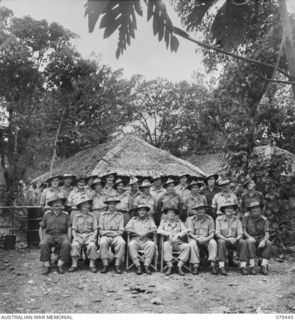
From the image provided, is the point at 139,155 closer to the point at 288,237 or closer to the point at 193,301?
the point at 288,237

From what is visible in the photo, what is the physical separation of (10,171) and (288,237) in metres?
10.9

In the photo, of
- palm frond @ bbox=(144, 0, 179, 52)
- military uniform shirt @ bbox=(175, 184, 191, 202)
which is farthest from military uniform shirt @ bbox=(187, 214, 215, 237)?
palm frond @ bbox=(144, 0, 179, 52)

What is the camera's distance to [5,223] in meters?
12.6

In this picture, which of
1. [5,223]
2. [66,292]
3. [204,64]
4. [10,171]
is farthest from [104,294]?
[10,171]

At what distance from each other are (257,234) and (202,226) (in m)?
1.03

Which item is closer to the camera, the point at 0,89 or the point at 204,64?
the point at 204,64

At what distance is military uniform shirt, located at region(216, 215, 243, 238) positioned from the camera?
24.2ft

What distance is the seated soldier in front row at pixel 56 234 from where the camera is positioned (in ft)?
22.6

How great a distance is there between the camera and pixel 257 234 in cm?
751

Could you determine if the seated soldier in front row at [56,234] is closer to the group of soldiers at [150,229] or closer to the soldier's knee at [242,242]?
the group of soldiers at [150,229]

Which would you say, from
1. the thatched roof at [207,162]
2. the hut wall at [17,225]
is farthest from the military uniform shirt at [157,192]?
the thatched roof at [207,162]

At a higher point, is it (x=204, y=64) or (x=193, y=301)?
(x=204, y=64)

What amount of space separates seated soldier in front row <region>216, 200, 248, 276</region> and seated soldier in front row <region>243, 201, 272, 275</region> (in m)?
0.13

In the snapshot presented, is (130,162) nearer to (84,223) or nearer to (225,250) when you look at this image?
Answer: (84,223)
